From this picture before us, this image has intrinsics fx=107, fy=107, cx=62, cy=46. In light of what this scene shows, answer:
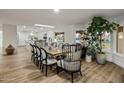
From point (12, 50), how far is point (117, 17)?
22.6 feet

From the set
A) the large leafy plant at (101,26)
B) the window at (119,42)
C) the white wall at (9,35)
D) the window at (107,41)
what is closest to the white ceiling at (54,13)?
the large leafy plant at (101,26)

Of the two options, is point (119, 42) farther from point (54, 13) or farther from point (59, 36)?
point (59, 36)

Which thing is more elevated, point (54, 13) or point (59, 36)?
point (54, 13)

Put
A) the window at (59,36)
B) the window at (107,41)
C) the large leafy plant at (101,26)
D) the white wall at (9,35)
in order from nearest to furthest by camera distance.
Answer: the large leafy plant at (101,26) → the window at (107,41) → the white wall at (9,35) → the window at (59,36)

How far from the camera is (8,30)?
26.3ft

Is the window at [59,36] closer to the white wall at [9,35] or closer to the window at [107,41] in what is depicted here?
the white wall at [9,35]

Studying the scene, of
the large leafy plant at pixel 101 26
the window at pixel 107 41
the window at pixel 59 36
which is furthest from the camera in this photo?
the window at pixel 59 36

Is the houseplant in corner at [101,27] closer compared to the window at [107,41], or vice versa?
the houseplant in corner at [101,27]

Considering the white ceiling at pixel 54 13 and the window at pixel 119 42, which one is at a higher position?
the white ceiling at pixel 54 13

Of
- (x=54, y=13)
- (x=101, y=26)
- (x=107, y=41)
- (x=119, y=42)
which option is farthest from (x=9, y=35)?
(x=119, y=42)
